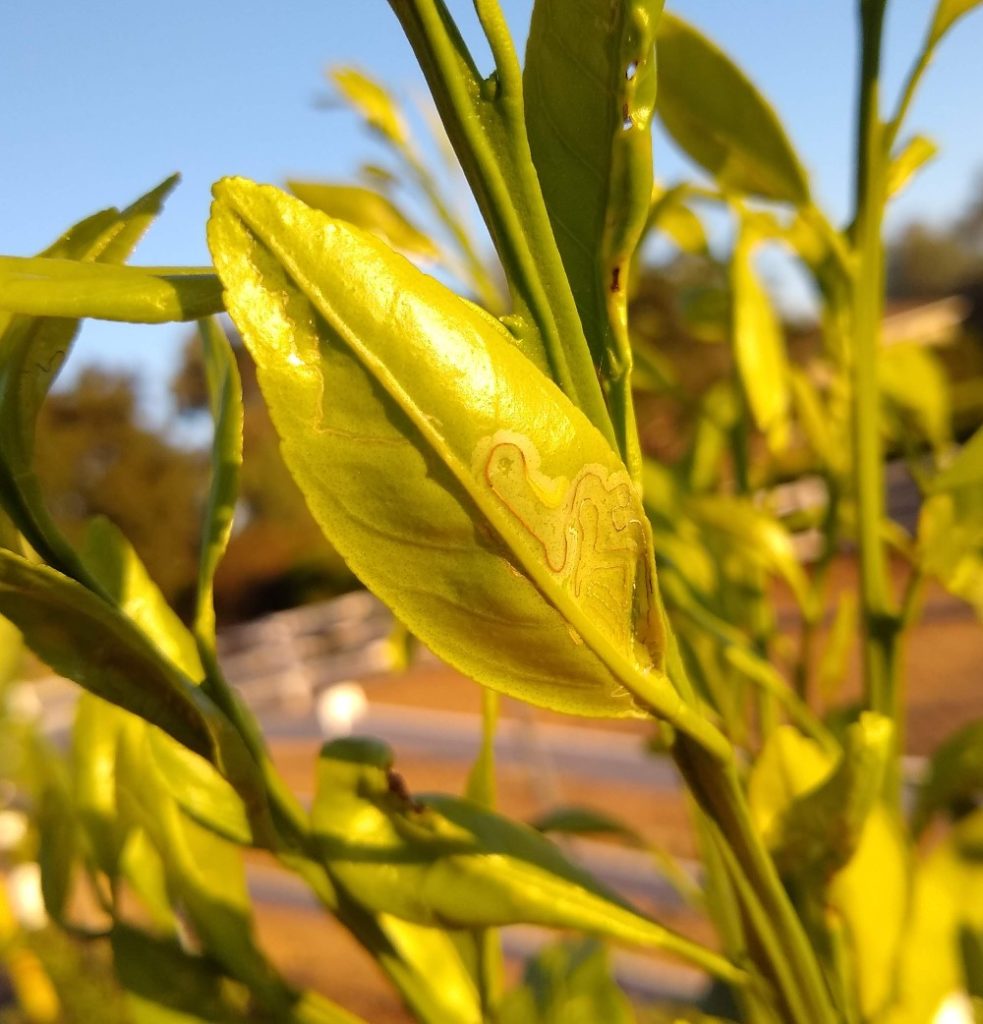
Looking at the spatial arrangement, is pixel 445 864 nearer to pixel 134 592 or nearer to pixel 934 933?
pixel 134 592

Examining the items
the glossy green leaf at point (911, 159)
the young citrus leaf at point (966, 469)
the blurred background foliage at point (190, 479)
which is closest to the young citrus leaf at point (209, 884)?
the young citrus leaf at point (966, 469)

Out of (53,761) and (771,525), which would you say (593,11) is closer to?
(771,525)

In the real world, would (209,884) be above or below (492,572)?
below

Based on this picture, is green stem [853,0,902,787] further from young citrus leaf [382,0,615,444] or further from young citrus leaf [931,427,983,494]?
young citrus leaf [382,0,615,444]

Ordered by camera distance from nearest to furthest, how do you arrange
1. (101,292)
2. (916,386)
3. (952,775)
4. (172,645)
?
(101,292) → (172,645) → (952,775) → (916,386)

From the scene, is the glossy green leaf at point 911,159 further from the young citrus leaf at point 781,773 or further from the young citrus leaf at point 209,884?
the young citrus leaf at point 209,884

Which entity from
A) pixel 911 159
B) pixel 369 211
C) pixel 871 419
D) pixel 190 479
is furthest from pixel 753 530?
pixel 190 479

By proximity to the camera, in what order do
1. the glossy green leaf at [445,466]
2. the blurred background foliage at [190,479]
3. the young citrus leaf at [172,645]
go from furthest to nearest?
the blurred background foliage at [190,479]
the young citrus leaf at [172,645]
the glossy green leaf at [445,466]

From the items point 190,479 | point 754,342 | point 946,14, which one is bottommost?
point 190,479
